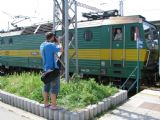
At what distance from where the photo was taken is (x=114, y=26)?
13.1 m

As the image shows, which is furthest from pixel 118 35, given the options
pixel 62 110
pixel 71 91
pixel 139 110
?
pixel 62 110

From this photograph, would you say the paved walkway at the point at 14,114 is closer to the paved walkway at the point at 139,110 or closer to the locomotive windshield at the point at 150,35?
the paved walkway at the point at 139,110

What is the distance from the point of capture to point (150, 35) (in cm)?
1332

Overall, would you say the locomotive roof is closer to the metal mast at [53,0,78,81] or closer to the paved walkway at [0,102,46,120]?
the metal mast at [53,0,78,81]

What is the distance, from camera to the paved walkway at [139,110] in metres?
7.44

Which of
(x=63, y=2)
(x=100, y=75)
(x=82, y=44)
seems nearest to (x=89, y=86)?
(x=63, y=2)

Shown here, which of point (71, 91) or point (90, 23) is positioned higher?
point (90, 23)

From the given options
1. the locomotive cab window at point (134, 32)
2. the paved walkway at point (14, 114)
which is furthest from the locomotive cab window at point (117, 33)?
the paved walkway at point (14, 114)

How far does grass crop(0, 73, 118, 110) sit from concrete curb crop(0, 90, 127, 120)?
268 millimetres

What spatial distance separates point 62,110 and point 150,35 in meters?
7.53

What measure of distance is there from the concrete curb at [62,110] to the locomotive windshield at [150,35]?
14.6 feet

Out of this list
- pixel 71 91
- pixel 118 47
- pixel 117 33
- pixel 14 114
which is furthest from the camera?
pixel 117 33

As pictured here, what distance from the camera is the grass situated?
795cm

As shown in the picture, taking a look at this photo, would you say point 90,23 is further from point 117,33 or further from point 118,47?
point 118,47
